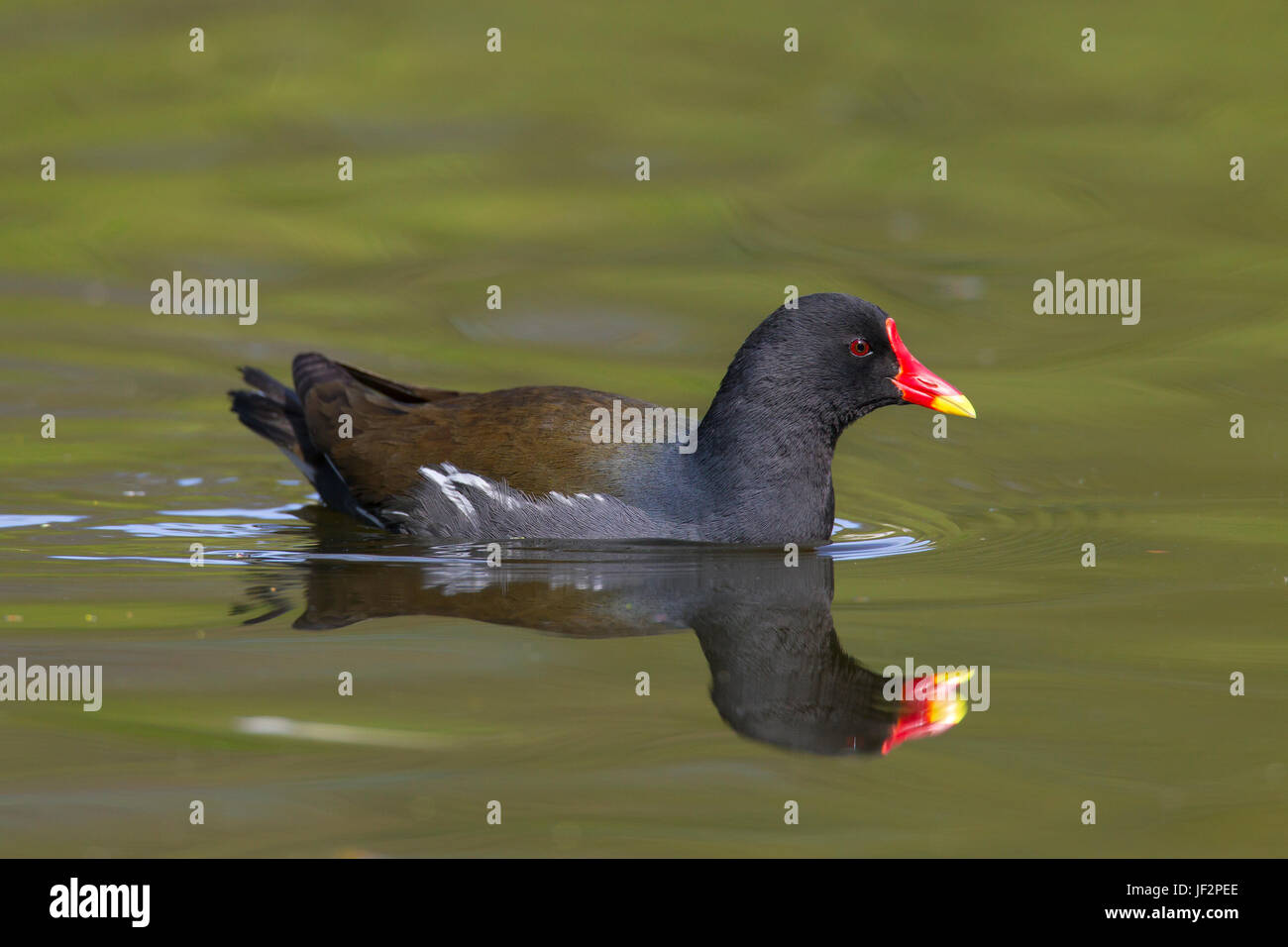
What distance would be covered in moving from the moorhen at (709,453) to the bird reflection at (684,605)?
14cm

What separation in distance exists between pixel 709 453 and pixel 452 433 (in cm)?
132

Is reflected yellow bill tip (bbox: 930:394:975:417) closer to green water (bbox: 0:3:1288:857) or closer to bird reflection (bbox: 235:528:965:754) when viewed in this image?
green water (bbox: 0:3:1288:857)

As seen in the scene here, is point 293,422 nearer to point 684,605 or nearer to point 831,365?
point 831,365

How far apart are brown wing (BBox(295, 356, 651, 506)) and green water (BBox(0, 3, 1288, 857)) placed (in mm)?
383

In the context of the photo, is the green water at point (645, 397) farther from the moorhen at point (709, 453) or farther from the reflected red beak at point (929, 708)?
the moorhen at point (709, 453)

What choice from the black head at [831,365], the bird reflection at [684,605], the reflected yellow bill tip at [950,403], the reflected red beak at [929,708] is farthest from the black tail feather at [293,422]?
the reflected red beak at [929,708]

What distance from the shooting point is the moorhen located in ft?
26.7

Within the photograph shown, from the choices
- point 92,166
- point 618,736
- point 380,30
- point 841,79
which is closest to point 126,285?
point 92,166

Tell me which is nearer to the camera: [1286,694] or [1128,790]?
[1128,790]

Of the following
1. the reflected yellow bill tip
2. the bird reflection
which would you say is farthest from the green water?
the reflected yellow bill tip

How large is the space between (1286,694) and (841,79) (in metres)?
11.1

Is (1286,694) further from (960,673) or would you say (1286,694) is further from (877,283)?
(877,283)

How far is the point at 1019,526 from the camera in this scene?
8992 millimetres

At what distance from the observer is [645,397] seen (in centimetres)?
1088
